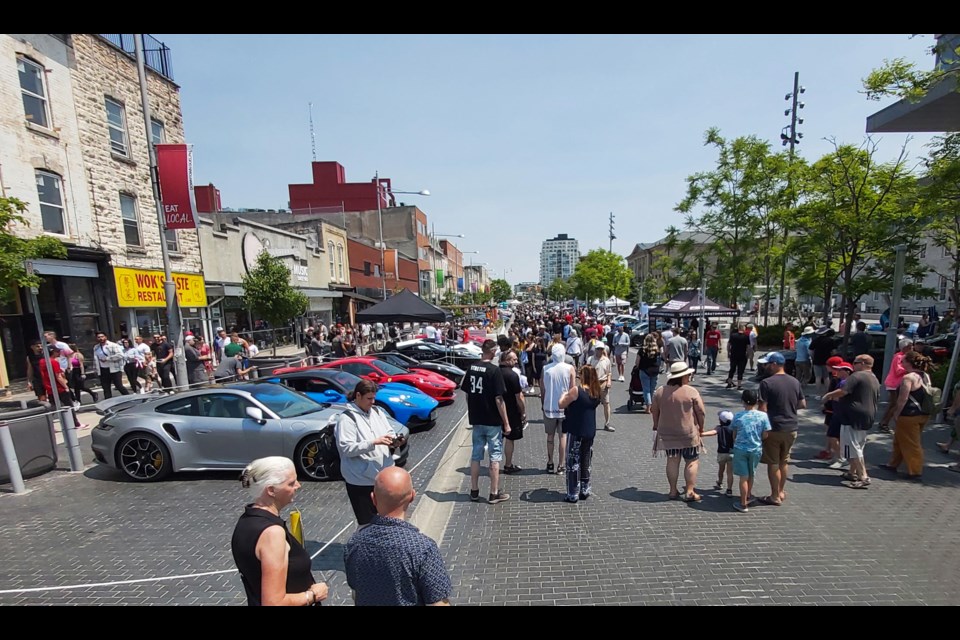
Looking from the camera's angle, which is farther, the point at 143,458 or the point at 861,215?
the point at 861,215

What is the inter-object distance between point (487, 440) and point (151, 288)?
626 inches

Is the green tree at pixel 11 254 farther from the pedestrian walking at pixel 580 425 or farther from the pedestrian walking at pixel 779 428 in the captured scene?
the pedestrian walking at pixel 779 428

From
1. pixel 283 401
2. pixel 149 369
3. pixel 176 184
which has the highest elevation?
pixel 176 184

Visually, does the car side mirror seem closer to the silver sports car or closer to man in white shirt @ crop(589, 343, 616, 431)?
the silver sports car

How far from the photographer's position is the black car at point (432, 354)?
14078 mm

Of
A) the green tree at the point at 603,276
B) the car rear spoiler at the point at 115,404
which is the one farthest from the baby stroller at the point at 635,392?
the green tree at the point at 603,276

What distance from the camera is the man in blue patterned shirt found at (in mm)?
1858

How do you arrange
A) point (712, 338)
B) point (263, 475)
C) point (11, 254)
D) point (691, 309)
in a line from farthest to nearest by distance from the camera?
point (691, 309), point (712, 338), point (11, 254), point (263, 475)

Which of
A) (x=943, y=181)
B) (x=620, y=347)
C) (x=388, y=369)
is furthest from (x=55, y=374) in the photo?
(x=943, y=181)

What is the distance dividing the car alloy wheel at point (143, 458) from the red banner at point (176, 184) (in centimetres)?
613

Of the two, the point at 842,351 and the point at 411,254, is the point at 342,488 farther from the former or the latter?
the point at 411,254

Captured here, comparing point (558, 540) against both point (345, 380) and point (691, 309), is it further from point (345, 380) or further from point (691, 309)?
point (691, 309)

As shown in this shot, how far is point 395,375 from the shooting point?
9.89m
